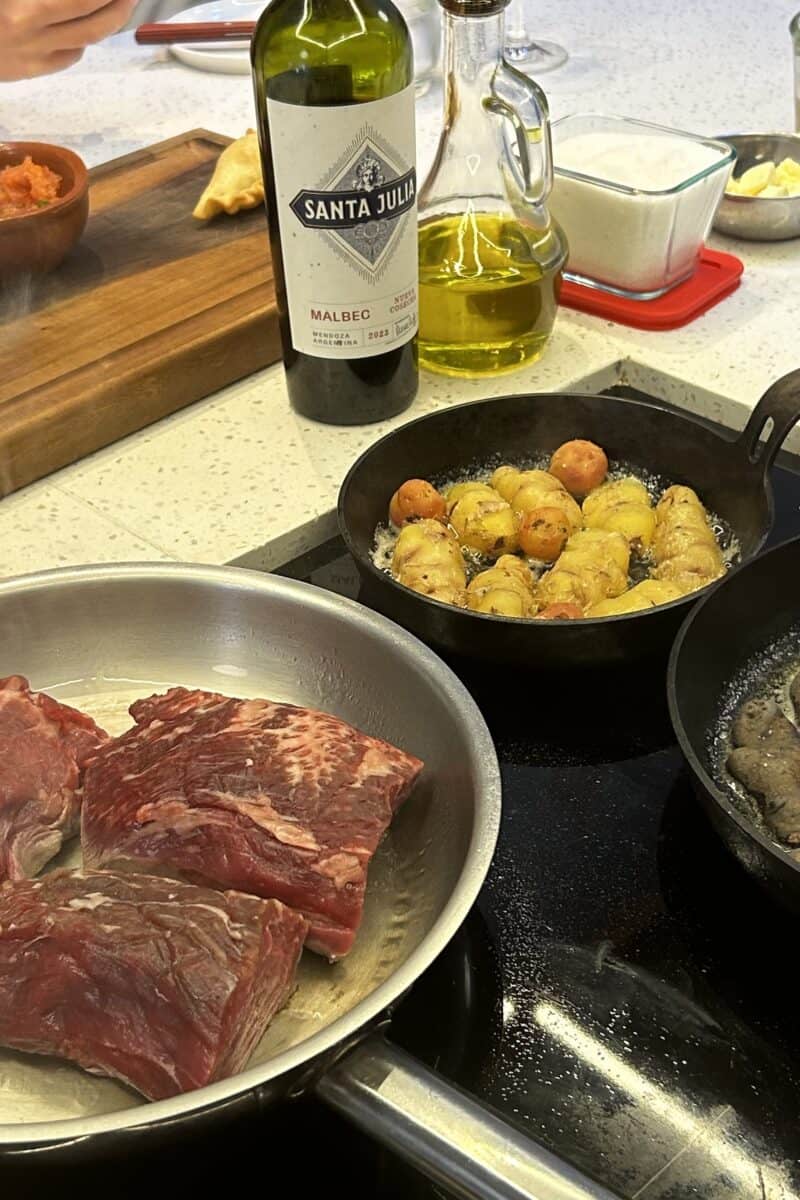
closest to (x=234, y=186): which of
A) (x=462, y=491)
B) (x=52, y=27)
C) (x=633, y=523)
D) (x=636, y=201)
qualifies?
(x=52, y=27)

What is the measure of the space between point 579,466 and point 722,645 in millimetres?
252

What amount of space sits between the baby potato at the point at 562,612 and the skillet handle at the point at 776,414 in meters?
0.20

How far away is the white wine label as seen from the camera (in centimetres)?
100

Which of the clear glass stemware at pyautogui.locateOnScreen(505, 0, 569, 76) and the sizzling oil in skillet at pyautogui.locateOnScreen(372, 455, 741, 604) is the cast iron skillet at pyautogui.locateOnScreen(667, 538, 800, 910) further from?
the clear glass stemware at pyautogui.locateOnScreen(505, 0, 569, 76)

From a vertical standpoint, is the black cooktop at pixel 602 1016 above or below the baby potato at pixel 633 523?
below

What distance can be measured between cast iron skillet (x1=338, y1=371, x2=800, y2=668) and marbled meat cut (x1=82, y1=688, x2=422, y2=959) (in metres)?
0.13

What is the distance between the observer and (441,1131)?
575mm

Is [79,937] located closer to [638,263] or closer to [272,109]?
[272,109]

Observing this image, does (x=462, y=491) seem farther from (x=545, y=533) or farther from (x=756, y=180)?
(x=756, y=180)

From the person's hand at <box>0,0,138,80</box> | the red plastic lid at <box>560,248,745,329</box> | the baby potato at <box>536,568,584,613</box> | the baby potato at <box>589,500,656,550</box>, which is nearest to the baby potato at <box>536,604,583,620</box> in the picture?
the baby potato at <box>536,568,584,613</box>

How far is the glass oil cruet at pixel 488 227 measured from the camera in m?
1.17

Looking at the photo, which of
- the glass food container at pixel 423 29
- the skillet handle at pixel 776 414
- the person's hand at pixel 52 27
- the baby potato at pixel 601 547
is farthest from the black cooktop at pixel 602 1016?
the glass food container at pixel 423 29

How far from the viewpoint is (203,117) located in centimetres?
177

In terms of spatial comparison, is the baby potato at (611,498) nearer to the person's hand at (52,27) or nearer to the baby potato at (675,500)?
the baby potato at (675,500)
